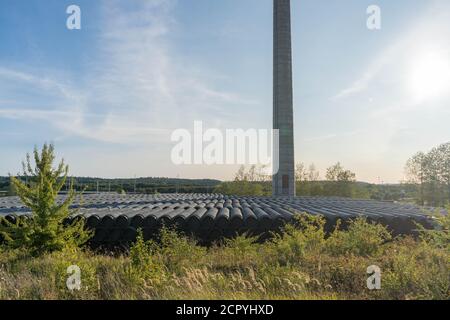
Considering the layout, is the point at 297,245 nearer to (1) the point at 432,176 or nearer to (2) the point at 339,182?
(2) the point at 339,182

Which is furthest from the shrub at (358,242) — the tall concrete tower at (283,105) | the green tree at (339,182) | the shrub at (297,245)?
the green tree at (339,182)

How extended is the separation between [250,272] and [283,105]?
27142 millimetres

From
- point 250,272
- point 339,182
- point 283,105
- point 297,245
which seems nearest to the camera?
point 250,272

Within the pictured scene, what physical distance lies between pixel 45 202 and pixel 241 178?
39.7 meters

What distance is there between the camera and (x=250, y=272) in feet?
25.1

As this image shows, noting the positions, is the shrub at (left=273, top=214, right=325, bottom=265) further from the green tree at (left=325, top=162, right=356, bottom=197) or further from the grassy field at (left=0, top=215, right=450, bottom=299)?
the green tree at (left=325, top=162, right=356, bottom=197)

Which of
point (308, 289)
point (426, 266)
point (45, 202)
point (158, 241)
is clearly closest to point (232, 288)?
point (308, 289)

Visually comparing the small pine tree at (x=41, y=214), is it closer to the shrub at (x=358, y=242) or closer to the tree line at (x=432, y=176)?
the shrub at (x=358, y=242)

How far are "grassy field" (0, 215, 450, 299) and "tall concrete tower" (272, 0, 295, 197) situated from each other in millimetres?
21107

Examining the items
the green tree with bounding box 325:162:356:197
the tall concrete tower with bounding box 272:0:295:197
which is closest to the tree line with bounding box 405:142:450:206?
the green tree with bounding box 325:162:356:197

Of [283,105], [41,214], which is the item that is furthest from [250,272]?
[283,105]

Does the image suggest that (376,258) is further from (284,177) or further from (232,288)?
(284,177)

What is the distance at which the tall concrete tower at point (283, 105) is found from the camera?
3291cm

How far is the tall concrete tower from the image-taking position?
3291cm
